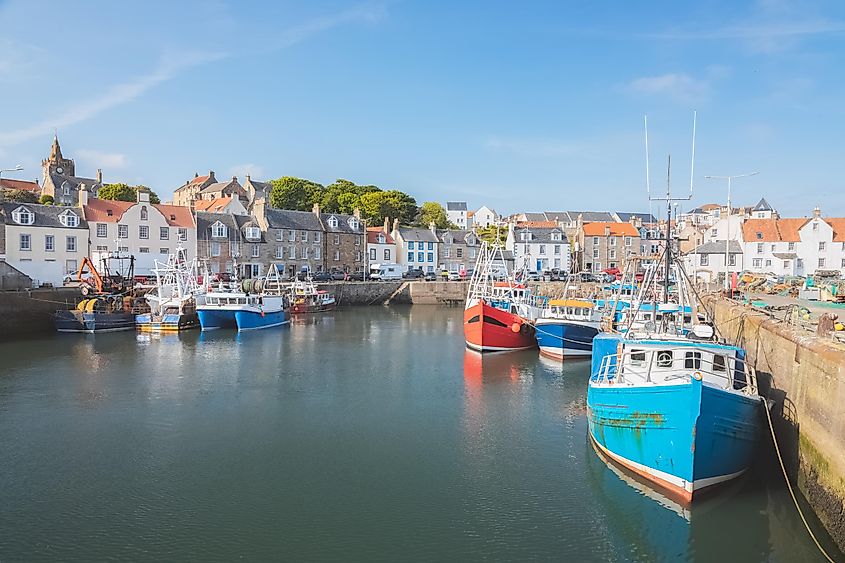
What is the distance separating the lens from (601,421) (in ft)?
51.3

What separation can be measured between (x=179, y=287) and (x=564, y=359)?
27.9 metres

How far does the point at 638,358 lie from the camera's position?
16141 millimetres

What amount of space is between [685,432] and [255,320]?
117ft

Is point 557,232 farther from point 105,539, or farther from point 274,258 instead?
point 105,539

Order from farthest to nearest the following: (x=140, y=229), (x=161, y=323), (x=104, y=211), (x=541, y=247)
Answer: (x=541, y=247) < (x=140, y=229) < (x=104, y=211) < (x=161, y=323)

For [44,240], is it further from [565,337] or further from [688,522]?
[688,522]

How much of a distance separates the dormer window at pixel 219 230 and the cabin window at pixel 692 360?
56.2 meters

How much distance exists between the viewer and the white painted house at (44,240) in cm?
5084

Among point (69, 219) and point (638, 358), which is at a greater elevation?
point (69, 219)

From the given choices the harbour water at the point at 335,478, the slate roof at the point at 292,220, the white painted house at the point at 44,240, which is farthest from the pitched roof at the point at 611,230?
the harbour water at the point at 335,478

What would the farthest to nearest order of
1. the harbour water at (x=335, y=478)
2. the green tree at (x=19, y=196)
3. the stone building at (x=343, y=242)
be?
the stone building at (x=343, y=242) < the green tree at (x=19, y=196) < the harbour water at (x=335, y=478)

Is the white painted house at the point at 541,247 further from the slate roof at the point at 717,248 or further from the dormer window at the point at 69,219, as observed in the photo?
the dormer window at the point at 69,219

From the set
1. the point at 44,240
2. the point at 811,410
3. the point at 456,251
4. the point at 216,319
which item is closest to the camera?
the point at 811,410

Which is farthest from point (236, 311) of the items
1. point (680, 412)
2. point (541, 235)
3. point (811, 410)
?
point (541, 235)
